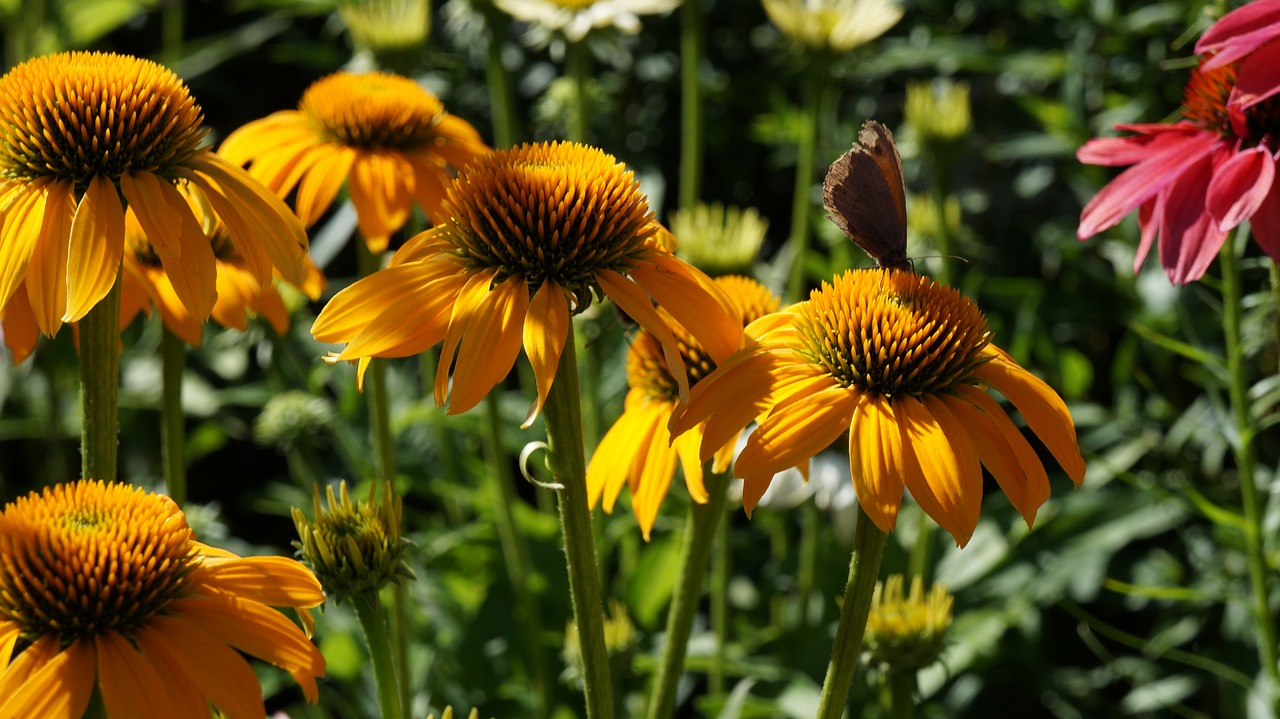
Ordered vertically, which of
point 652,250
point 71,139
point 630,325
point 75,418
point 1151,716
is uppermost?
point 71,139

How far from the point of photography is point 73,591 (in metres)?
0.80

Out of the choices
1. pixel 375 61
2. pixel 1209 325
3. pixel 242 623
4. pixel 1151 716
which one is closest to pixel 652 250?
pixel 242 623

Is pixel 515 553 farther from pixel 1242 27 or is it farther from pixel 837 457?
pixel 1242 27

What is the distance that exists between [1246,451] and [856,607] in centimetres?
82

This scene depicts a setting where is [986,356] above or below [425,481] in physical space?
above

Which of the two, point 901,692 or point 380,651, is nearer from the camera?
point 380,651

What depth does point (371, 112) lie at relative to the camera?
57.5 inches

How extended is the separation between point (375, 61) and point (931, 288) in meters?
1.39

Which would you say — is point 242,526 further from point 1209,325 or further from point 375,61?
point 1209,325

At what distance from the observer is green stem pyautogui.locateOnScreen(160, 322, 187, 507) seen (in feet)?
4.03

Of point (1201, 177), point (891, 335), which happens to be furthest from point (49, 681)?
point (1201, 177)

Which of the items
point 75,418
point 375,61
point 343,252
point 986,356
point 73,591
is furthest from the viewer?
point 343,252

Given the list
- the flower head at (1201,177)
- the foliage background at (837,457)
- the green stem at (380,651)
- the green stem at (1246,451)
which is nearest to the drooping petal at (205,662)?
the green stem at (380,651)

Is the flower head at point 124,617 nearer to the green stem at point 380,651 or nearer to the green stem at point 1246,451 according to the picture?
the green stem at point 380,651
